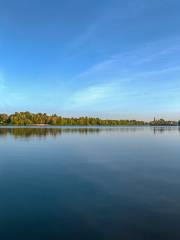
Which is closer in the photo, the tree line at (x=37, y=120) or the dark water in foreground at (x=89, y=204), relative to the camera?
the dark water in foreground at (x=89, y=204)

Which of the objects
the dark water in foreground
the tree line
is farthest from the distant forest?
the dark water in foreground

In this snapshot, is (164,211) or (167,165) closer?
(164,211)

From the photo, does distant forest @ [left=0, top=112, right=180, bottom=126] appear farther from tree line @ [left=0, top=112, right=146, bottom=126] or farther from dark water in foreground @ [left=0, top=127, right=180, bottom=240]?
dark water in foreground @ [left=0, top=127, right=180, bottom=240]

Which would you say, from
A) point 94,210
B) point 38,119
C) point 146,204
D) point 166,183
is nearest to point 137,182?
point 166,183

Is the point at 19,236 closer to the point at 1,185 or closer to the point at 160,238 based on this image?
the point at 160,238

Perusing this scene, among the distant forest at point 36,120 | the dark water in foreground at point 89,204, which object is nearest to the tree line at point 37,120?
the distant forest at point 36,120

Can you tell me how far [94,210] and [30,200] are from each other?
8.52 feet

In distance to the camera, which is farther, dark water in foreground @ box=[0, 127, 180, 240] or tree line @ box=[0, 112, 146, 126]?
tree line @ box=[0, 112, 146, 126]

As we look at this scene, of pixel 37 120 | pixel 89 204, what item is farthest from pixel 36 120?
pixel 89 204

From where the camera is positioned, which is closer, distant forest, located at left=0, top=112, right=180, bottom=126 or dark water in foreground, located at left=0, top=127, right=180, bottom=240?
dark water in foreground, located at left=0, top=127, right=180, bottom=240

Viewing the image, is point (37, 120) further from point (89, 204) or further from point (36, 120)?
point (89, 204)

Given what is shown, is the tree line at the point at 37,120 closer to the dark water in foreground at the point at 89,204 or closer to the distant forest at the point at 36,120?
the distant forest at the point at 36,120

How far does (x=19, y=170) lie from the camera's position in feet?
47.3

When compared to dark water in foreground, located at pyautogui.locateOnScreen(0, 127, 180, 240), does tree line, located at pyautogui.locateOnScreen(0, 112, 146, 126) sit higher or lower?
higher
